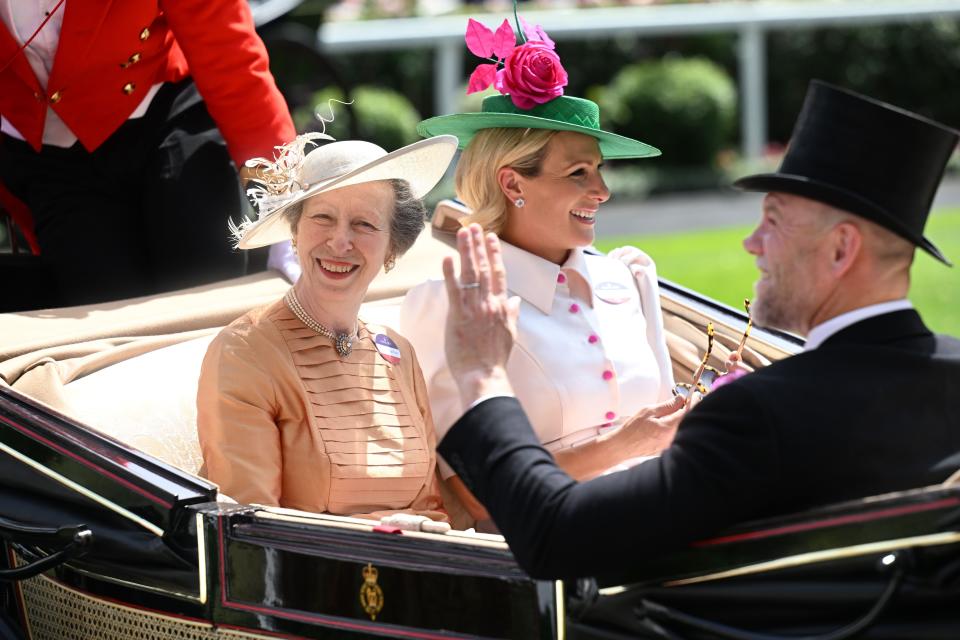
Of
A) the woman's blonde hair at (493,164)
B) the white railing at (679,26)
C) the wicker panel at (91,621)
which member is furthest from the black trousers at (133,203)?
the white railing at (679,26)

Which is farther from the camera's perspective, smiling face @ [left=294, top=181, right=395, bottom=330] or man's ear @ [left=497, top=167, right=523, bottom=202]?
man's ear @ [left=497, top=167, right=523, bottom=202]

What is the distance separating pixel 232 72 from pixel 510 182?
86 cm

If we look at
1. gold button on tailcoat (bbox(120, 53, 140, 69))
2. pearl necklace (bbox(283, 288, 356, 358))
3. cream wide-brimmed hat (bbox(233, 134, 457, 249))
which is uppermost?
gold button on tailcoat (bbox(120, 53, 140, 69))

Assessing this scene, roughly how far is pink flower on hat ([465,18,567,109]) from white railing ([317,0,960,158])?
14683 millimetres

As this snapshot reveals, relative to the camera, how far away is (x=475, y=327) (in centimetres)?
194

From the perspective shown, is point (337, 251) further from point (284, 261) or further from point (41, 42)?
point (41, 42)

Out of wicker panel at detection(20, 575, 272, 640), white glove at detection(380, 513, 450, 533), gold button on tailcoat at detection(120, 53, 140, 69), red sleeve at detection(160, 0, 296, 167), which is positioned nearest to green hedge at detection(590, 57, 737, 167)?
red sleeve at detection(160, 0, 296, 167)

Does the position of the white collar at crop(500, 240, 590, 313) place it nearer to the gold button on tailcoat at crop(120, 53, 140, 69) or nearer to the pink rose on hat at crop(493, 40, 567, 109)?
the pink rose on hat at crop(493, 40, 567, 109)

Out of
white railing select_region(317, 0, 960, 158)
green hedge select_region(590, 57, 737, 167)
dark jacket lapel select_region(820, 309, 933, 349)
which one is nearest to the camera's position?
dark jacket lapel select_region(820, 309, 933, 349)

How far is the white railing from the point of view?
61.4 feet

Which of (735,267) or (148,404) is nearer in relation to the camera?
(148,404)

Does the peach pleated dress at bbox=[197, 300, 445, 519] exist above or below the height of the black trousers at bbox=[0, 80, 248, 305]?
below

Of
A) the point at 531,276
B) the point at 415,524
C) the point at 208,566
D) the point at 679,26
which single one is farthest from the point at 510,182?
the point at 679,26

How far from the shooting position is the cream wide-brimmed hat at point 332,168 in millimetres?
2615
